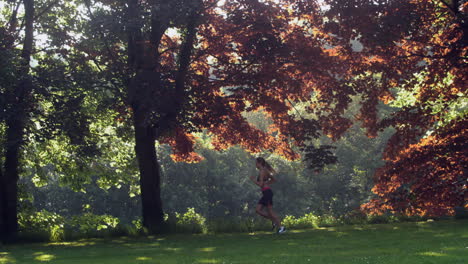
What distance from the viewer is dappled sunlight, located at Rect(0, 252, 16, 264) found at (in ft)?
35.7

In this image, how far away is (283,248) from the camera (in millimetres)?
11062

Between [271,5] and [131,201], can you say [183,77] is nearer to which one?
[271,5]

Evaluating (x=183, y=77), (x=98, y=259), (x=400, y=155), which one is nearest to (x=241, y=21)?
(x=183, y=77)

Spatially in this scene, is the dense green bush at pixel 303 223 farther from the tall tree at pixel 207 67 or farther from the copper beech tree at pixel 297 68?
the tall tree at pixel 207 67

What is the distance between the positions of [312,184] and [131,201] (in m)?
16.0

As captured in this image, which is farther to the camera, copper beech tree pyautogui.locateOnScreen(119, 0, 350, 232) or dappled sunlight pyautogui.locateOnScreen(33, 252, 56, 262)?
copper beech tree pyautogui.locateOnScreen(119, 0, 350, 232)

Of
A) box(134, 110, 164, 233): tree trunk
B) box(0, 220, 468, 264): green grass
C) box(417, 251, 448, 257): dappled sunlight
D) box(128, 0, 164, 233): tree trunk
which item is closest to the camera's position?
box(417, 251, 448, 257): dappled sunlight

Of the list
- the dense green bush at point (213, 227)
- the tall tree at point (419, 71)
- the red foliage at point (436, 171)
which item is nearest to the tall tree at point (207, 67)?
the dense green bush at point (213, 227)

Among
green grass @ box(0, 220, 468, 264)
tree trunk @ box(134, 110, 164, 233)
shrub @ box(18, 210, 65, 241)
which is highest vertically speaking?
tree trunk @ box(134, 110, 164, 233)

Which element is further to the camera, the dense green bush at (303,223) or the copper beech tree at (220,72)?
the dense green bush at (303,223)

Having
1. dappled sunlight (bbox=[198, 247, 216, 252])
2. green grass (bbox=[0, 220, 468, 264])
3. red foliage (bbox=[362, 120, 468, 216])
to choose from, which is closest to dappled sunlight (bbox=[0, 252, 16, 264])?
green grass (bbox=[0, 220, 468, 264])

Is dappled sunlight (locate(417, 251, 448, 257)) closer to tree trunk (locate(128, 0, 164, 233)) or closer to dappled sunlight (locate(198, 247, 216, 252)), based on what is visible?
dappled sunlight (locate(198, 247, 216, 252))

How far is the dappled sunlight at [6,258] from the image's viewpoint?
10.9 metres

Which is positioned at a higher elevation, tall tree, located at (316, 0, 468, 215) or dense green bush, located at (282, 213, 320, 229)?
tall tree, located at (316, 0, 468, 215)
